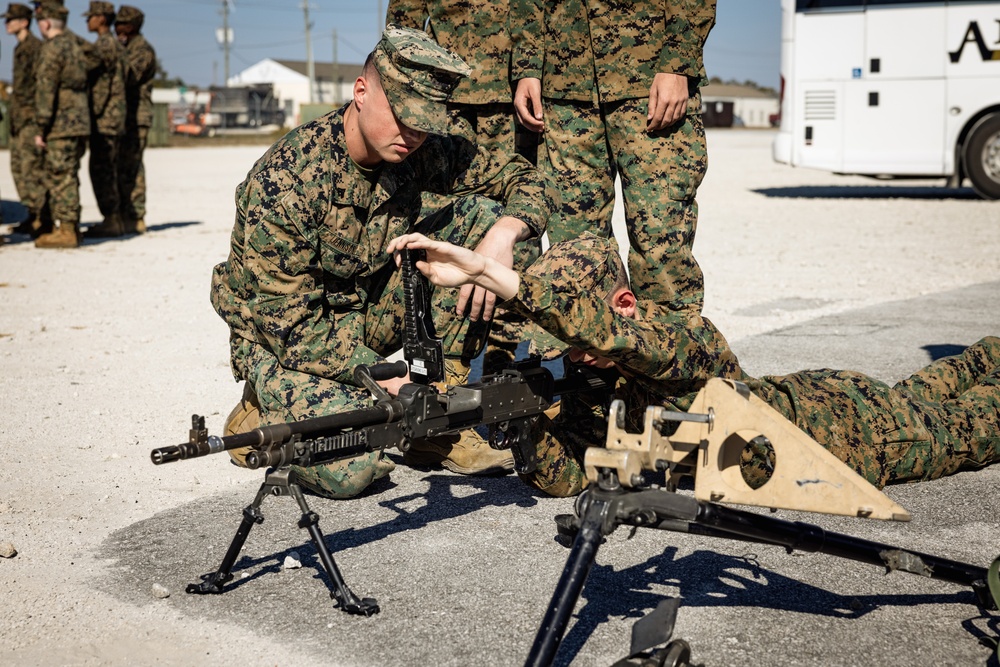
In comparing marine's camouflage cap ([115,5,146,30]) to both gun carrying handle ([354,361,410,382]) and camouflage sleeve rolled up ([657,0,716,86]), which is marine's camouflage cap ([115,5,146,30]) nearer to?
camouflage sleeve rolled up ([657,0,716,86])

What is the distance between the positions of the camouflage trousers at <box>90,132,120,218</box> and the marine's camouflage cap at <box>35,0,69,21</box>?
1220 millimetres

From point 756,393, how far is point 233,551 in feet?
5.10

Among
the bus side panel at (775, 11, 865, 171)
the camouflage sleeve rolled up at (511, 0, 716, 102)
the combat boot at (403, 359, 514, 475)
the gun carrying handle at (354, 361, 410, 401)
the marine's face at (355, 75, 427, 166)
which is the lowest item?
the combat boot at (403, 359, 514, 475)

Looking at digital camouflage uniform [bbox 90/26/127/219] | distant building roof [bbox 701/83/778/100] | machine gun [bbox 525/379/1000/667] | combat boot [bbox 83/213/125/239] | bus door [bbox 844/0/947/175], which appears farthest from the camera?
distant building roof [bbox 701/83/778/100]

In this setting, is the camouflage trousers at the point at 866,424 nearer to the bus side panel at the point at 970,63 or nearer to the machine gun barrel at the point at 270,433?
the machine gun barrel at the point at 270,433

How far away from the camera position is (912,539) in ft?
11.2

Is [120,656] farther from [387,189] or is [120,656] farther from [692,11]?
[692,11]

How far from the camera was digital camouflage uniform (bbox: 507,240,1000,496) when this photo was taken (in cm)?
267

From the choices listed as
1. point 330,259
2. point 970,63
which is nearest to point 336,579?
point 330,259

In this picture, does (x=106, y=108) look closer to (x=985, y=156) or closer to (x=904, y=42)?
(x=904, y=42)

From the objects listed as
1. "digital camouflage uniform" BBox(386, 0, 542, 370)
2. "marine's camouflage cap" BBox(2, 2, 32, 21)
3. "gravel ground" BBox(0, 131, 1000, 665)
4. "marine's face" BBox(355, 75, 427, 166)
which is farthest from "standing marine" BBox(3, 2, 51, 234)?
"marine's face" BBox(355, 75, 427, 166)

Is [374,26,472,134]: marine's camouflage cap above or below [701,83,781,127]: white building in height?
below

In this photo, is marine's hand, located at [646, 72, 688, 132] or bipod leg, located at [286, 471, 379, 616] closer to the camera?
bipod leg, located at [286, 471, 379, 616]

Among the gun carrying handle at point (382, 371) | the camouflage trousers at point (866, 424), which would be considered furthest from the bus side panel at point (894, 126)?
the gun carrying handle at point (382, 371)
